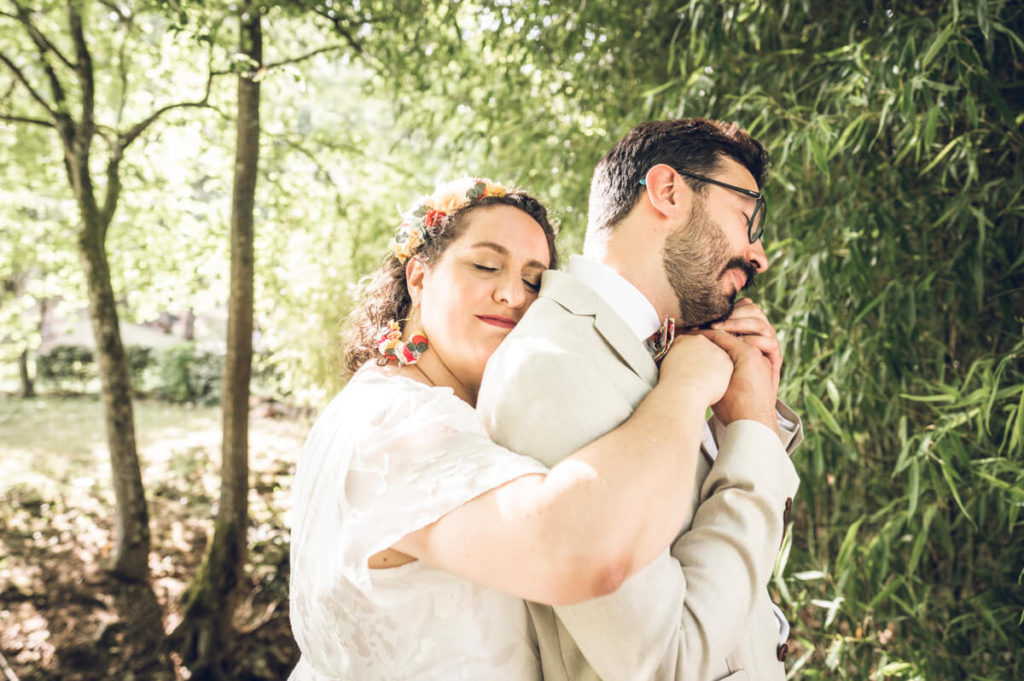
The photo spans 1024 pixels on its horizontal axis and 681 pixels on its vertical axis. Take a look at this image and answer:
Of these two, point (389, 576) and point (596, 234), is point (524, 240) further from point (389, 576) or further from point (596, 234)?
point (389, 576)

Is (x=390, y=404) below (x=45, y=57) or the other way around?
below

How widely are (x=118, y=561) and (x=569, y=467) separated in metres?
5.04

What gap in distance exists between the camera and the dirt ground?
425 centimetres

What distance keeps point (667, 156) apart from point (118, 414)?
176 inches

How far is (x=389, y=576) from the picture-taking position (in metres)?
1.16

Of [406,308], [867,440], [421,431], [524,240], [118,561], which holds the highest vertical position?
[524,240]

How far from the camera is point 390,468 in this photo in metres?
1.13

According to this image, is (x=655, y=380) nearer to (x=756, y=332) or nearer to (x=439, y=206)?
(x=756, y=332)

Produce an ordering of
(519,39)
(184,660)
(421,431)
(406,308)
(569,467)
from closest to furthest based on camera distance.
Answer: (569,467), (421,431), (406,308), (519,39), (184,660)

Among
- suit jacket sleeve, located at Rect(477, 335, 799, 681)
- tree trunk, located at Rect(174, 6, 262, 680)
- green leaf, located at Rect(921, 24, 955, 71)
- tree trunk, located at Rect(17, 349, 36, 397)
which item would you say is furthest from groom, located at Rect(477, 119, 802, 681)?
tree trunk, located at Rect(17, 349, 36, 397)

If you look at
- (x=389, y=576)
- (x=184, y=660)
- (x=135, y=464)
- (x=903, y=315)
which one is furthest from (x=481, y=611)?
(x=135, y=464)

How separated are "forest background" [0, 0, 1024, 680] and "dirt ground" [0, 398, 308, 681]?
1.1 inches

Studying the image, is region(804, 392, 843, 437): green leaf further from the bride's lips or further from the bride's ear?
the bride's ear

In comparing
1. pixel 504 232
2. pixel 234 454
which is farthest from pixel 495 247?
pixel 234 454
